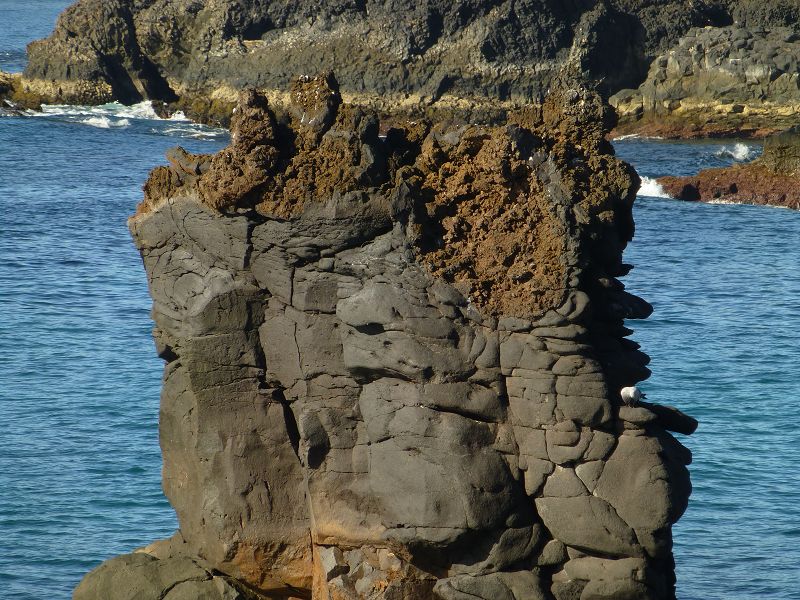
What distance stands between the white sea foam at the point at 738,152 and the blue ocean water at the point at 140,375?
20.5 feet

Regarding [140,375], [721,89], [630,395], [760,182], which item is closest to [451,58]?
[721,89]

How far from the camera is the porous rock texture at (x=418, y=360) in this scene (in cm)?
927

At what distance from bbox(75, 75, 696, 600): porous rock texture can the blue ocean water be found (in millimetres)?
3912

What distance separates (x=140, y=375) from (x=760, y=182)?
23651 millimetres

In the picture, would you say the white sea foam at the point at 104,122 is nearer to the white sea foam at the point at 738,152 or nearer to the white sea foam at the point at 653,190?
the white sea foam at the point at 653,190

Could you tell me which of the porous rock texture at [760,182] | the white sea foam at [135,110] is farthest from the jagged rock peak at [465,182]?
the white sea foam at [135,110]

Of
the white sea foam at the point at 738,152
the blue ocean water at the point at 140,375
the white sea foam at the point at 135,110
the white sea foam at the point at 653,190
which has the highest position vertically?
the white sea foam at the point at 135,110

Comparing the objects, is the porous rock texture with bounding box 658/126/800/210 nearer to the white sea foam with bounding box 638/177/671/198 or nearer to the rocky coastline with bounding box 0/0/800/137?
the white sea foam with bounding box 638/177/671/198

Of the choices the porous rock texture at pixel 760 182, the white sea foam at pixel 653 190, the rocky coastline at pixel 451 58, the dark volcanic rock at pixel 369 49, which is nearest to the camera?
the porous rock texture at pixel 760 182

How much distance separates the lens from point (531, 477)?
9.38m

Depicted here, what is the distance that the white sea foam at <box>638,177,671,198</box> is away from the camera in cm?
4125

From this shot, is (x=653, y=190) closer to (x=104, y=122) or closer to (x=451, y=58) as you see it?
(x=451, y=58)

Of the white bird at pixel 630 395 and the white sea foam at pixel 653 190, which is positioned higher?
the white bird at pixel 630 395

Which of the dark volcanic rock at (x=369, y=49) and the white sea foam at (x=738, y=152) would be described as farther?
the dark volcanic rock at (x=369, y=49)
